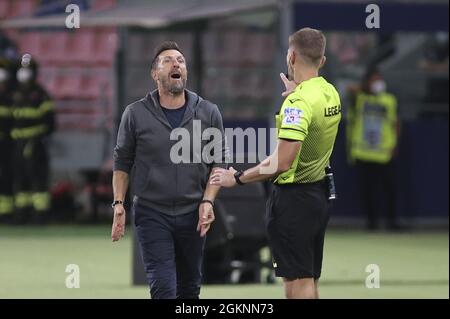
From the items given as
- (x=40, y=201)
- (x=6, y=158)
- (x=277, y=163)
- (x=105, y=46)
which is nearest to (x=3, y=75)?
(x=6, y=158)

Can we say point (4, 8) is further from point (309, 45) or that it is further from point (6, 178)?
point (309, 45)

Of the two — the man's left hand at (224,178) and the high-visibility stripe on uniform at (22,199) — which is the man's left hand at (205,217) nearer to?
the man's left hand at (224,178)

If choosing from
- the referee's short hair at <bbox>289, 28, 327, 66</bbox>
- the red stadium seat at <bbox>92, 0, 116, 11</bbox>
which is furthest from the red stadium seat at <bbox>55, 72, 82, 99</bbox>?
the referee's short hair at <bbox>289, 28, 327, 66</bbox>

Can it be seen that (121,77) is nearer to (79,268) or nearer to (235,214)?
(79,268)

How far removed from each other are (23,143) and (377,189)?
5.29 m

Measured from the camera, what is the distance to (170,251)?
10281mm

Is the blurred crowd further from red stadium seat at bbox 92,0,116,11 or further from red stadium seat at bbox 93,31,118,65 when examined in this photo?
red stadium seat at bbox 93,31,118,65

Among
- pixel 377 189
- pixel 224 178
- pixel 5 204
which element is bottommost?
pixel 5 204

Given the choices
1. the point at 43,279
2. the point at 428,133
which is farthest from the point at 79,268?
the point at 428,133

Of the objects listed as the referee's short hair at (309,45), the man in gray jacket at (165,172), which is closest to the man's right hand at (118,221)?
the man in gray jacket at (165,172)

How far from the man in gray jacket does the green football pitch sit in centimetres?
433

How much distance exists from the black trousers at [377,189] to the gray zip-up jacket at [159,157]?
12937 mm

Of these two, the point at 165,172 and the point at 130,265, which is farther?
the point at 130,265

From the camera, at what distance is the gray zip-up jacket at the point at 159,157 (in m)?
10.3
